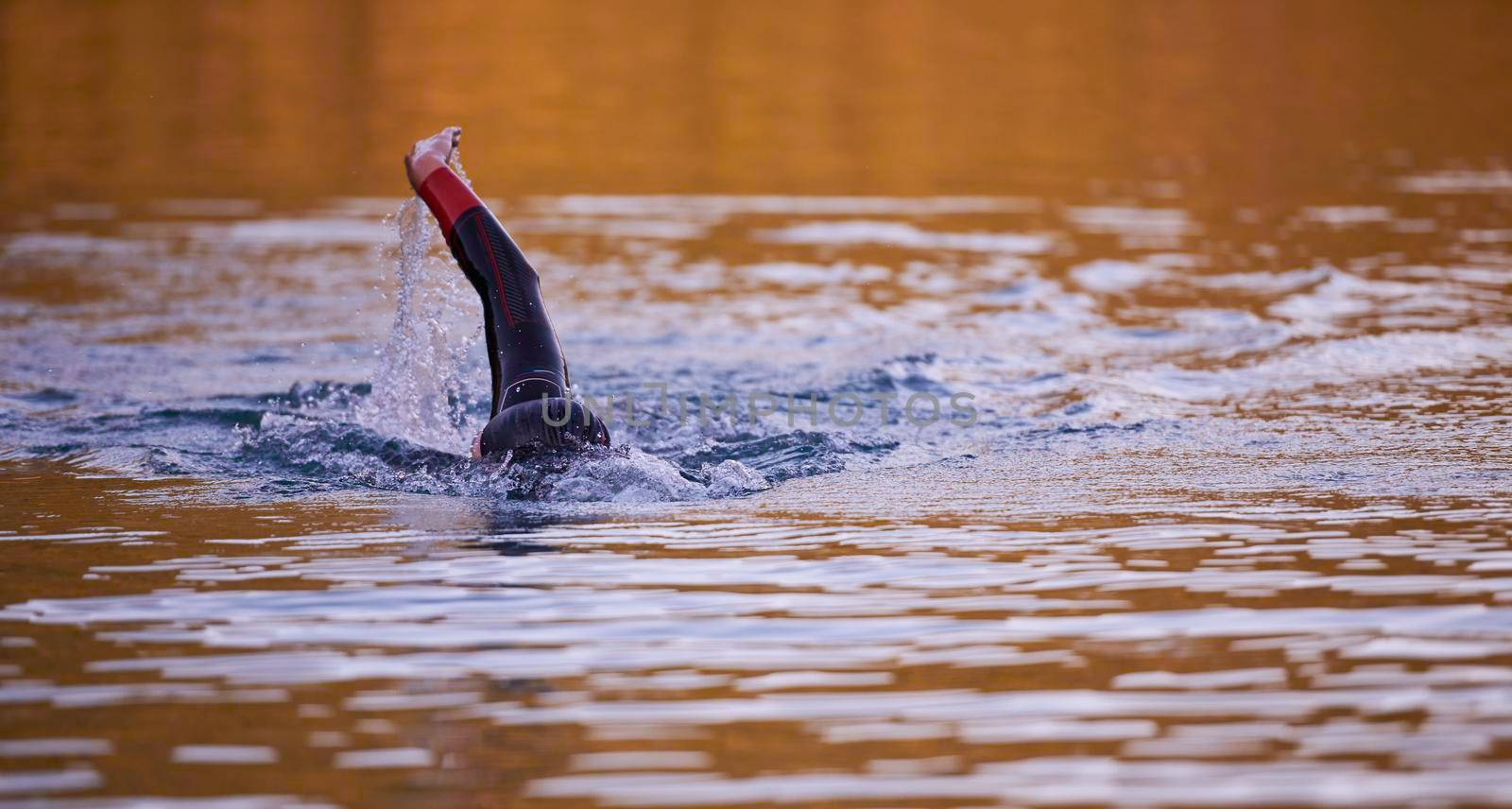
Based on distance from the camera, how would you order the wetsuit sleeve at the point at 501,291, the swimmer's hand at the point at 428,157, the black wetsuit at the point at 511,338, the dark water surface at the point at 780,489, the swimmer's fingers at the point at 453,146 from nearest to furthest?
1. the dark water surface at the point at 780,489
2. the black wetsuit at the point at 511,338
3. the wetsuit sleeve at the point at 501,291
4. the swimmer's hand at the point at 428,157
5. the swimmer's fingers at the point at 453,146

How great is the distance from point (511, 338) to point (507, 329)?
7 cm

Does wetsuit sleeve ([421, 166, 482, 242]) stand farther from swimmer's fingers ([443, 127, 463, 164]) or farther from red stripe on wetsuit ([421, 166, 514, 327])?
swimmer's fingers ([443, 127, 463, 164])

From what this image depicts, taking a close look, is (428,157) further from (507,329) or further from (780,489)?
(780,489)

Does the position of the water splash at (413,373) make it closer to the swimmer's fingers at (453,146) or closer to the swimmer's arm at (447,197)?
the swimmer's fingers at (453,146)

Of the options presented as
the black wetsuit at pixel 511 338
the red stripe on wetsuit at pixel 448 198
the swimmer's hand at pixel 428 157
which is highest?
the swimmer's hand at pixel 428 157

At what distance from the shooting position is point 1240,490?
709 centimetres

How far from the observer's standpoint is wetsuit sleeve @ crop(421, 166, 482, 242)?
7.63 meters

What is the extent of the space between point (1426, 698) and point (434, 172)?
15.8 feet

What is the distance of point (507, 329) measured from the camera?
7488 millimetres

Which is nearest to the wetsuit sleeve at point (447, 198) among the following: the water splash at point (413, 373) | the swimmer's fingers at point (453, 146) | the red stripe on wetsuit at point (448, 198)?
the red stripe on wetsuit at point (448, 198)

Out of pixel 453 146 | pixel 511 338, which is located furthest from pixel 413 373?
pixel 511 338

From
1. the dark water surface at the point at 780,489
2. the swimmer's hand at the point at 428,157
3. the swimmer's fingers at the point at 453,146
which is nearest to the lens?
the dark water surface at the point at 780,489

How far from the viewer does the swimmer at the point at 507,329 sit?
23.0ft

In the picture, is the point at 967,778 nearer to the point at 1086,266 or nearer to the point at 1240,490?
the point at 1240,490
